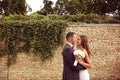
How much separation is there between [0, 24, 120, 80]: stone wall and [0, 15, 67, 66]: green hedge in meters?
0.31

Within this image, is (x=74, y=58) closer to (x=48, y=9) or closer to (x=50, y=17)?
(x=50, y=17)

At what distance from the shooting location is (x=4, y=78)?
14289 mm

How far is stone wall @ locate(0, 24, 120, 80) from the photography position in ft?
46.7

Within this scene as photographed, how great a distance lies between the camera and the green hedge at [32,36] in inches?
556

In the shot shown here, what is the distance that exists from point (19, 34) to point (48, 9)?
596 inches

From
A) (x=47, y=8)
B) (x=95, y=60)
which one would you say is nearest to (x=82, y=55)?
(x=95, y=60)

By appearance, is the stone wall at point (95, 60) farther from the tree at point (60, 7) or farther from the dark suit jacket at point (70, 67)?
the tree at point (60, 7)

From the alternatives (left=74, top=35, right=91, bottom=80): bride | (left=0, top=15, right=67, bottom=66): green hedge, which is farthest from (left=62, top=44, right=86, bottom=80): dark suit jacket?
(left=0, top=15, right=67, bottom=66): green hedge

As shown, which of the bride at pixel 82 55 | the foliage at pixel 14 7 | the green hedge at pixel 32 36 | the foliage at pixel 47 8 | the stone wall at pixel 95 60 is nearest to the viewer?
the bride at pixel 82 55

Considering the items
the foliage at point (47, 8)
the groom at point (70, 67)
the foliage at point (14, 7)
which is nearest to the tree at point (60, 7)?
the foliage at point (47, 8)

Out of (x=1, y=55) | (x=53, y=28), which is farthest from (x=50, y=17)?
(x=1, y=55)

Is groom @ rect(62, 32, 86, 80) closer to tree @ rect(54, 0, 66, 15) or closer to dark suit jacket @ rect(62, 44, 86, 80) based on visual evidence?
dark suit jacket @ rect(62, 44, 86, 80)

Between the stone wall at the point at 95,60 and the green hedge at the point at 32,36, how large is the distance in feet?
1.02

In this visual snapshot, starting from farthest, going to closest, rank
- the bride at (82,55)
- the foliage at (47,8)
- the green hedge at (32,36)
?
the foliage at (47,8), the green hedge at (32,36), the bride at (82,55)
